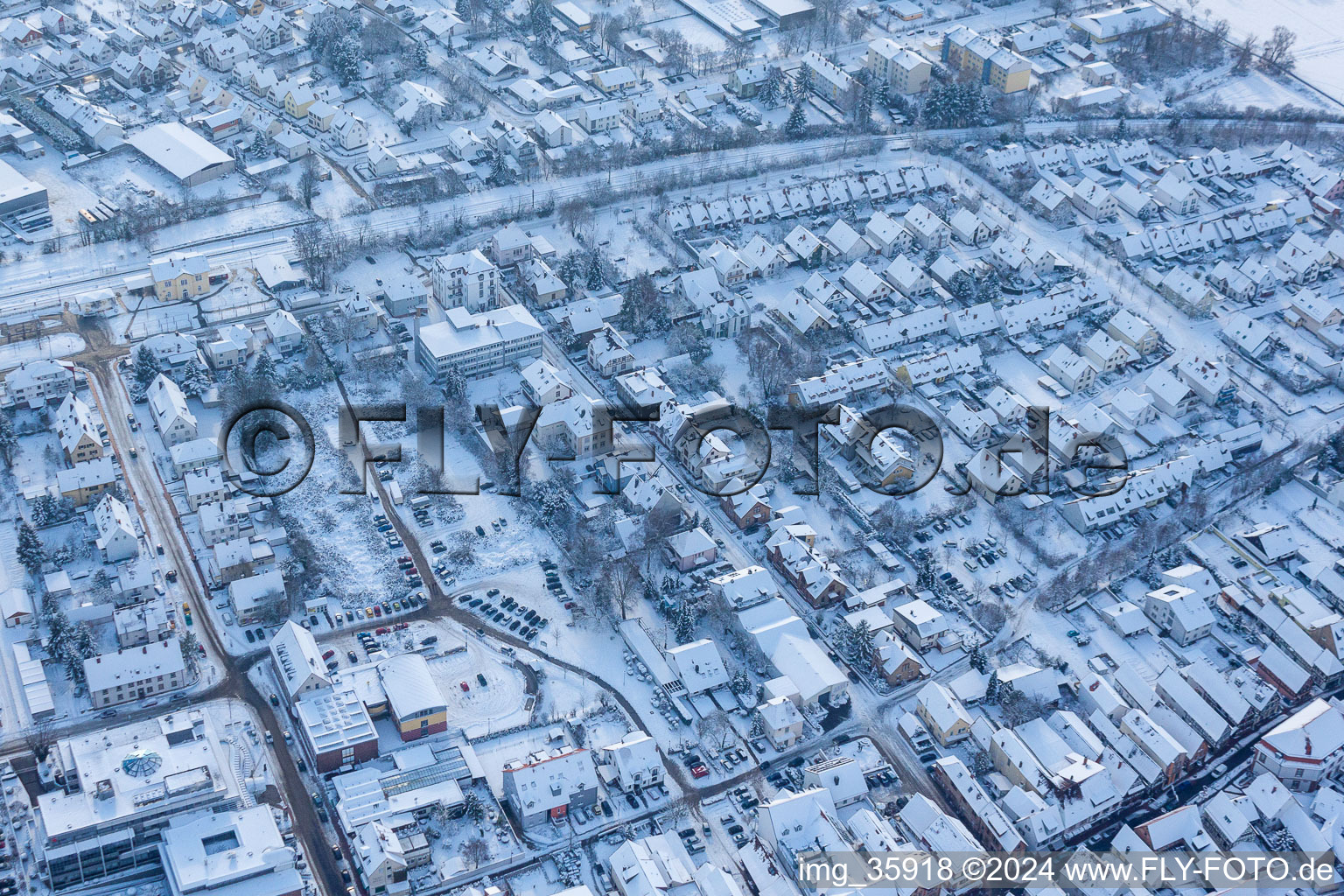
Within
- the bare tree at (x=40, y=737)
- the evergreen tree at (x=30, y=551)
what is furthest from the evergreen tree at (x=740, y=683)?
the evergreen tree at (x=30, y=551)

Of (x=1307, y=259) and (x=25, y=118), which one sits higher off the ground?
(x=1307, y=259)

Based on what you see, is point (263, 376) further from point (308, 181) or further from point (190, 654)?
point (308, 181)

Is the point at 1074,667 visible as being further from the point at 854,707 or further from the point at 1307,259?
the point at 1307,259

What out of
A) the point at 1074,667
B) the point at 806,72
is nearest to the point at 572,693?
the point at 1074,667

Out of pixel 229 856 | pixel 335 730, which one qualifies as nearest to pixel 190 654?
Result: pixel 335 730

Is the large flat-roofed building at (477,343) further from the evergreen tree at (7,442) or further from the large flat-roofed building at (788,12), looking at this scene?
the large flat-roofed building at (788,12)
